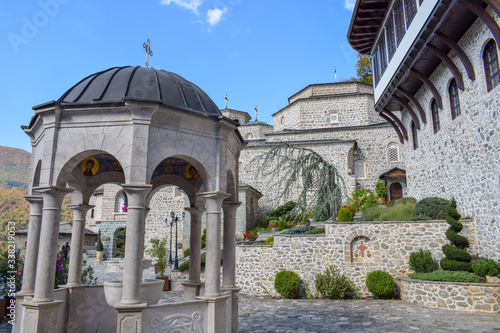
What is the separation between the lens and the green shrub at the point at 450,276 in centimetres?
941

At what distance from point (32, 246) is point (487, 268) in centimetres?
1047

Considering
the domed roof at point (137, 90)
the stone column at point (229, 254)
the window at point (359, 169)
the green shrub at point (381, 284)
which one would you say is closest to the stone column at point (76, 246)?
the domed roof at point (137, 90)

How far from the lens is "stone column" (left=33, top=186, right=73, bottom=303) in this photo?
4.70 m

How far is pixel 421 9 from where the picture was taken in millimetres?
11180

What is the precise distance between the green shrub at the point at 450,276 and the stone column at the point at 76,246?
930 centimetres

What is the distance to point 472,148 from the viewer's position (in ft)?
34.7

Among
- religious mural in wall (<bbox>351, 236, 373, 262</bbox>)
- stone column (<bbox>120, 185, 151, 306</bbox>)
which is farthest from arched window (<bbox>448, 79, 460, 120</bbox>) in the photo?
stone column (<bbox>120, 185, 151, 306</bbox>)

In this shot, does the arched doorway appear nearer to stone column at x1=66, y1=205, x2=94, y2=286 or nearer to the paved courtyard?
the paved courtyard

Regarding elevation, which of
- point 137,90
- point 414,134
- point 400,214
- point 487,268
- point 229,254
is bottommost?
point 487,268

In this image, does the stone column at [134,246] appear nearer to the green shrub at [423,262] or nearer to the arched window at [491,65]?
the arched window at [491,65]

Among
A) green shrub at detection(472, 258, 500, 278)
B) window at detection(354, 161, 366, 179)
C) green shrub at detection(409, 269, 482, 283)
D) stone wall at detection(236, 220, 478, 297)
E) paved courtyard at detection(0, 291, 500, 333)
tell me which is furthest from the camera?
window at detection(354, 161, 366, 179)

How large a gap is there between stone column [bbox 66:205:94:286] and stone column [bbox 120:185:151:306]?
8.27 feet

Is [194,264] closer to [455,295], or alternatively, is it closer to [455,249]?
[455,295]

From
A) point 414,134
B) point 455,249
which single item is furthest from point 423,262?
point 414,134
